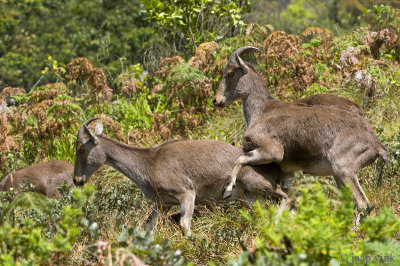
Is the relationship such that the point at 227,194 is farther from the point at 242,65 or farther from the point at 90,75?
the point at 90,75

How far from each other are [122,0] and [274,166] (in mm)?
26772

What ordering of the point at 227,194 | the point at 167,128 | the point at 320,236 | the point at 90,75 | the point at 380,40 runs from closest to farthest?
the point at 320,236 < the point at 227,194 < the point at 167,128 < the point at 90,75 < the point at 380,40

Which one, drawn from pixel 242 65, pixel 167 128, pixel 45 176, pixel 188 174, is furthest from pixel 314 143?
pixel 45 176

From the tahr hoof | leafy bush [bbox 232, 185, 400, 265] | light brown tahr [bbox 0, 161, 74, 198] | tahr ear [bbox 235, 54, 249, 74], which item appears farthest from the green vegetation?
tahr ear [bbox 235, 54, 249, 74]

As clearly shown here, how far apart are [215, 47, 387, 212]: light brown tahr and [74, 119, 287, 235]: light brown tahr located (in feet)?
0.91

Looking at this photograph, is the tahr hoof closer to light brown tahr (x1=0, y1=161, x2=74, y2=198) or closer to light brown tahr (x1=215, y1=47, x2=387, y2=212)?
light brown tahr (x1=215, y1=47, x2=387, y2=212)

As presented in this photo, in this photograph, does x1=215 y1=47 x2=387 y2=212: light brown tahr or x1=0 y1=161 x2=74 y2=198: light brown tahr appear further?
x1=0 y1=161 x2=74 y2=198: light brown tahr

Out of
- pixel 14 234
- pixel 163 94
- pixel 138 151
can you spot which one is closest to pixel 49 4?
pixel 163 94

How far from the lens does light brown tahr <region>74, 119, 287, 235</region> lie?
348 inches

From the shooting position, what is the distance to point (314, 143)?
8430 millimetres

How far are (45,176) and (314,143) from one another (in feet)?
20.9

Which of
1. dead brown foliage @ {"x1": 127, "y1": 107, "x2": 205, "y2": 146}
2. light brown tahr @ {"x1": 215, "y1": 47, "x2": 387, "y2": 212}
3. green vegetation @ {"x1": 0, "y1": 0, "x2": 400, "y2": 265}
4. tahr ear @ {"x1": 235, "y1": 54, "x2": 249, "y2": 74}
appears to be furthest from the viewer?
dead brown foliage @ {"x1": 127, "y1": 107, "x2": 205, "y2": 146}

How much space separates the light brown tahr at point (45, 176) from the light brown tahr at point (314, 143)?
480 centimetres

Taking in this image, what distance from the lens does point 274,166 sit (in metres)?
9.18
